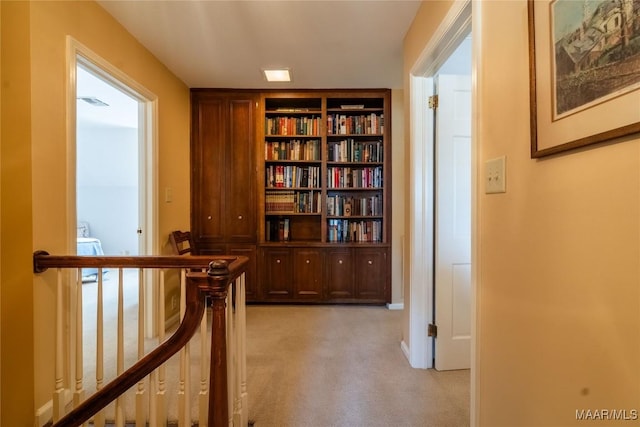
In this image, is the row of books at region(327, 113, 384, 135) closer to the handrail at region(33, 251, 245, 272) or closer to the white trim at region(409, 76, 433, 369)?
the white trim at region(409, 76, 433, 369)

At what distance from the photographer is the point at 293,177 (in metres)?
3.44

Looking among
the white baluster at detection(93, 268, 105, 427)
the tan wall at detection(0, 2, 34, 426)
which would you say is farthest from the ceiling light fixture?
the white baluster at detection(93, 268, 105, 427)

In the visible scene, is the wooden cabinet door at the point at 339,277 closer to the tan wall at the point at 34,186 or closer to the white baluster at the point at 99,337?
the white baluster at the point at 99,337

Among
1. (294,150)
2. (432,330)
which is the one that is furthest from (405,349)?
(294,150)

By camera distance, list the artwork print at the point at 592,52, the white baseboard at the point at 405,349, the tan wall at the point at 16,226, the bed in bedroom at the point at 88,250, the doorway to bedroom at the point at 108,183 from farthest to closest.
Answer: the doorway to bedroom at the point at 108,183 → the bed in bedroom at the point at 88,250 → the white baseboard at the point at 405,349 → the tan wall at the point at 16,226 → the artwork print at the point at 592,52

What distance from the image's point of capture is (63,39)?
65.8 inches

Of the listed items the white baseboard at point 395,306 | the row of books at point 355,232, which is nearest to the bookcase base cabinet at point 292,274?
the row of books at point 355,232

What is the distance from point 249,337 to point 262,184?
62.8 inches

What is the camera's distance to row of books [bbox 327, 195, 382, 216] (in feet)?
11.3

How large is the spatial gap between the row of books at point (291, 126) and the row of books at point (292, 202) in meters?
0.69

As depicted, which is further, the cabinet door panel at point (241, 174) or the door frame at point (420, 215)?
the cabinet door panel at point (241, 174)

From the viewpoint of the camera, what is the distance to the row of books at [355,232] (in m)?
3.44

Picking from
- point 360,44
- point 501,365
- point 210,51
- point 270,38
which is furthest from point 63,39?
point 501,365

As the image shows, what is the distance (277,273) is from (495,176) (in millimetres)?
2643
